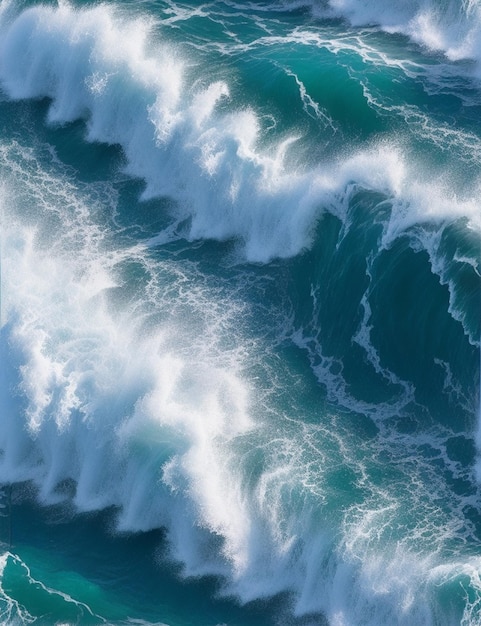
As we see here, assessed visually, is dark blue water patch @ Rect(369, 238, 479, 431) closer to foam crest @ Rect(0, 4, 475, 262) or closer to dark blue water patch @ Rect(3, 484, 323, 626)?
foam crest @ Rect(0, 4, 475, 262)

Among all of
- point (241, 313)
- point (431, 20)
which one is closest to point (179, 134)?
point (241, 313)

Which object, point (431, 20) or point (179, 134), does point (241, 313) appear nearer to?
point (179, 134)

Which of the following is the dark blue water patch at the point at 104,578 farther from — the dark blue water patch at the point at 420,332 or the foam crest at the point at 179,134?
the foam crest at the point at 179,134

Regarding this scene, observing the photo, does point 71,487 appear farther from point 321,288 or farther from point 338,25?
point 338,25

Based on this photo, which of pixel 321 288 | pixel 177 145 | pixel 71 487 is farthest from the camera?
pixel 177 145

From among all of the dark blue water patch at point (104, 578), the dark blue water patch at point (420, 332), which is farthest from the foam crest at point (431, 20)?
the dark blue water patch at point (104, 578)

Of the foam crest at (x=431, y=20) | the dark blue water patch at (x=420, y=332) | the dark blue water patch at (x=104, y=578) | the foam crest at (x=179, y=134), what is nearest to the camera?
the dark blue water patch at (x=104, y=578)

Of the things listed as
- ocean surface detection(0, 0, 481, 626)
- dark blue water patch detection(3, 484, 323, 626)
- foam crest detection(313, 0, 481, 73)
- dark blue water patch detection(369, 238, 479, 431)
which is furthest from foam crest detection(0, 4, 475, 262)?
dark blue water patch detection(3, 484, 323, 626)

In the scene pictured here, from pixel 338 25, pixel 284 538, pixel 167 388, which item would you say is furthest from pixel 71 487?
pixel 338 25

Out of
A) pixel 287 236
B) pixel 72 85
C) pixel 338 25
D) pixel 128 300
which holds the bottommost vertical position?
pixel 128 300
